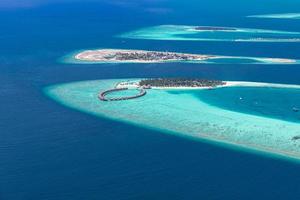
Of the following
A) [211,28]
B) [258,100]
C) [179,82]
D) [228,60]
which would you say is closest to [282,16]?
[211,28]

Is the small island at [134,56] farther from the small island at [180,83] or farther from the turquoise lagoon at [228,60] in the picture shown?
the small island at [180,83]

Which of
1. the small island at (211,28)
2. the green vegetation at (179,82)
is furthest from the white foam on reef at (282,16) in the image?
the green vegetation at (179,82)

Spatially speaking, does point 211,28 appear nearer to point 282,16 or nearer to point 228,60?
point 282,16

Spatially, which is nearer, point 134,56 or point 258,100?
point 258,100

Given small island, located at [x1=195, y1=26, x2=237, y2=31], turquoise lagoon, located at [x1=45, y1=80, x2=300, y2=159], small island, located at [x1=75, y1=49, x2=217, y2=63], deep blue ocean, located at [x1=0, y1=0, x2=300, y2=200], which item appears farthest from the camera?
small island, located at [x1=195, y1=26, x2=237, y2=31]

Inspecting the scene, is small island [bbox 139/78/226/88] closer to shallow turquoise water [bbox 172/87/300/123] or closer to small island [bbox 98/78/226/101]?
small island [bbox 98/78/226/101]

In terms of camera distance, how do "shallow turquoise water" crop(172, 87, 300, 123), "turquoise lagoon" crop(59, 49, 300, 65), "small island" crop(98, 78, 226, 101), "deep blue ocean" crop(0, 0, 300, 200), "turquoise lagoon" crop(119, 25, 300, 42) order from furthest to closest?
"turquoise lagoon" crop(119, 25, 300, 42)
"turquoise lagoon" crop(59, 49, 300, 65)
"small island" crop(98, 78, 226, 101)
"shallow turquoise water" crop(172, 87, 300, 123)
"deep blue ocean" crop(0, 0, 300, 200)

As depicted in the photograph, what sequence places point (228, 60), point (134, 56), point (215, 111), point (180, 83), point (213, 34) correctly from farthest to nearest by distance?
point (213, 34) < point (134, 56) < point (228, 60) < point (180, 83) < point (215, 111)

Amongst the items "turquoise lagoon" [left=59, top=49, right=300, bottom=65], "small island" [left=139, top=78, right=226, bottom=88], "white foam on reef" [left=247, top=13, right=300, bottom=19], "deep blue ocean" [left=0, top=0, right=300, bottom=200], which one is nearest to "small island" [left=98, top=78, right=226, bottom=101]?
"small island" [left=139, top=78, right=226, bottom=88]
